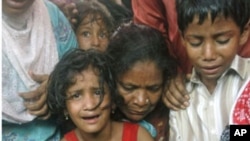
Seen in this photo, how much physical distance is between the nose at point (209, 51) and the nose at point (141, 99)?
8.5 inches

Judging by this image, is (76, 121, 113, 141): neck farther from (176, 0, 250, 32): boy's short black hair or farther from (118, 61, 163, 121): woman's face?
(176, 0, 250, 32): boy's short black hair

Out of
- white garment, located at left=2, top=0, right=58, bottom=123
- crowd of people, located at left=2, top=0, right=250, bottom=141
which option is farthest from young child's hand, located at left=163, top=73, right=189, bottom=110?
white garment, located at left=2, top=0, right=58, bottom=123

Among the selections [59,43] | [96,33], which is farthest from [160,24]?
[59,43]

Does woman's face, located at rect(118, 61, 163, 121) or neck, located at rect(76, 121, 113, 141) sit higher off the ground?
woman's face, located at rect(118, 61, 163, 121)

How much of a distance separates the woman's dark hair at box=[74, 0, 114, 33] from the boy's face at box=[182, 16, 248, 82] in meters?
0.23

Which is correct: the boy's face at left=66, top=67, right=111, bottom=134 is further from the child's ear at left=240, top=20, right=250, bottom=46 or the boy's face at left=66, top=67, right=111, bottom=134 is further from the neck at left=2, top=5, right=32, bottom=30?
the child's ear at left=240, top=20, right=250, bottom=46

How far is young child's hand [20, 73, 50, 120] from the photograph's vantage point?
5.99 ft

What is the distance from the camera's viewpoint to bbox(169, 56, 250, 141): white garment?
5.97ft

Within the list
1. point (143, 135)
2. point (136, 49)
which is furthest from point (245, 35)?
point (143, 135)

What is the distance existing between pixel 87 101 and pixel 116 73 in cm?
12

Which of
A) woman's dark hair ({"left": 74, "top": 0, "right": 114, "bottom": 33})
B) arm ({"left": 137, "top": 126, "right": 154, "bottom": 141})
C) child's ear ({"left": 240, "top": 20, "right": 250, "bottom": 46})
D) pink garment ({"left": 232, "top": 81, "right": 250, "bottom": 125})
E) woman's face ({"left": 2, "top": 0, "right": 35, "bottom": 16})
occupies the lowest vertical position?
arm ({"left": 137, "top": 126, "right": 154, "bottom": 141})

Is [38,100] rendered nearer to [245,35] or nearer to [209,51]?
[209,51]

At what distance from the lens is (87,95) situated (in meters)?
1.79

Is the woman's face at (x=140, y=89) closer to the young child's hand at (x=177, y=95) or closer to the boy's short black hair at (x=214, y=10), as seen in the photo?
the young child's hand at (x=177, y=95)
